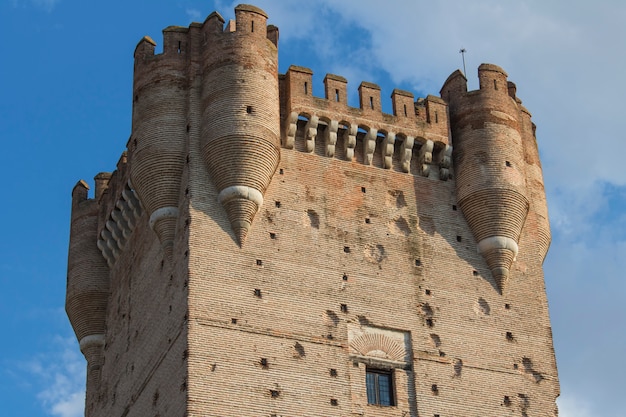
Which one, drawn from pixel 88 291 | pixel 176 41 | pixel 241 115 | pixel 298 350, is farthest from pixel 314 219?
pixel 88 291

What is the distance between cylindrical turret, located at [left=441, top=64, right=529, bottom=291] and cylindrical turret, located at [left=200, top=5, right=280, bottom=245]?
4.24 m

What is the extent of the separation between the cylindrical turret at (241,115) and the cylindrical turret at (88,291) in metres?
5.74

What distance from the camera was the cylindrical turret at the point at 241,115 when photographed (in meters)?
28.8

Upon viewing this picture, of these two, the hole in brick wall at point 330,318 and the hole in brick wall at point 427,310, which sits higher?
the hole in brick wall at point 427,310

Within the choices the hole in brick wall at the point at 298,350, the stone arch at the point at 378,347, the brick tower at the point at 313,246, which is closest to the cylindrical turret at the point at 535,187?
the brick tower at the point at 313,246

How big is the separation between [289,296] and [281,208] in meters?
2.02

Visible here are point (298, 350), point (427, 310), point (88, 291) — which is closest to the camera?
point (298, 350)

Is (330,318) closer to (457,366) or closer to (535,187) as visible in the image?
(457,366)

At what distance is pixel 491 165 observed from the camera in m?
31.1

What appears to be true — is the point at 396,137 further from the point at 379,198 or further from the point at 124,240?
the point at 124,240

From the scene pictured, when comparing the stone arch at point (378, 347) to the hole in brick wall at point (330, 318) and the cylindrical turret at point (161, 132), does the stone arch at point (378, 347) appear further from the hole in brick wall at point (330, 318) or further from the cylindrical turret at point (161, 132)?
the cylindrical turret at point (161, 132)

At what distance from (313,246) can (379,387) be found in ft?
9.99

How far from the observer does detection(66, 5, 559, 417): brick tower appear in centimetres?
2762

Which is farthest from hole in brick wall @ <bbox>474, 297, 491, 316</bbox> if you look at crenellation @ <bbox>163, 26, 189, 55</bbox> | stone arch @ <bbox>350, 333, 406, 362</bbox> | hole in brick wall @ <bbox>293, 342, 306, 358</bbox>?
crenellation @ <bbox>163, 26, 189, 55</bbox>
